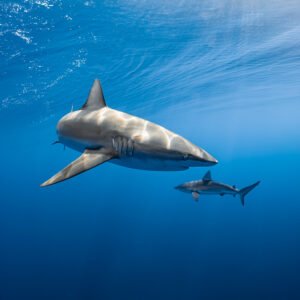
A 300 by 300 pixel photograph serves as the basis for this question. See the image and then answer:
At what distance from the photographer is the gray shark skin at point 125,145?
407 cm

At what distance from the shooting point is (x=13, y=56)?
43.2ft

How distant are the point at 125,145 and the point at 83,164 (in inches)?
30.1

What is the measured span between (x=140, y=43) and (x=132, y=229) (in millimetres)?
14019

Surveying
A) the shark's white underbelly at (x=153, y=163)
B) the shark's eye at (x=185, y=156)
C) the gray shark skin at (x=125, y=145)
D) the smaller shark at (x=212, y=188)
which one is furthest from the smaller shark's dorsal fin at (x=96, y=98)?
the smaller shark at (x=212, y=188)

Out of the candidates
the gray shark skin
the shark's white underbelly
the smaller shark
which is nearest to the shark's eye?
the gray shark skin

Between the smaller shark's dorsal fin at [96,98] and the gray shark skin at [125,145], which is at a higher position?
the smaller shark's dorsal fin at [96,98]

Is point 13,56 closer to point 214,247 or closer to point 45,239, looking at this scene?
point 45,239

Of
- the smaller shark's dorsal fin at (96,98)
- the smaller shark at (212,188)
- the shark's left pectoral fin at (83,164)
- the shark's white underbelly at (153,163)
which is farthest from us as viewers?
the smaller shark at (212,188)

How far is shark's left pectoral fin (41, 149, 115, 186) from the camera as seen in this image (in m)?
3.80

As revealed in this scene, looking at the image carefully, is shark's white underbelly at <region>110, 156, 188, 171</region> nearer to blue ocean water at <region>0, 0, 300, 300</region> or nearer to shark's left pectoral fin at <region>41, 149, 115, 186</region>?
shark's left pectoral fin at <region>41, 149, 115, 186</region>

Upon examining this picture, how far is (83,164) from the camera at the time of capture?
411 centimetres

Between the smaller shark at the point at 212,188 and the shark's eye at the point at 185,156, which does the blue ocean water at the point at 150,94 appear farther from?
the shark's eye at the point at 185,156

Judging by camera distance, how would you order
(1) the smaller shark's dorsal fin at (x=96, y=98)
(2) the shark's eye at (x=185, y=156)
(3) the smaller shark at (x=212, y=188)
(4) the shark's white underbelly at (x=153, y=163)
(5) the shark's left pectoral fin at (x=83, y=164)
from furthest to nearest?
(3) the smaller shark at (x=212, y=188), (1) the smaller shark's dorsal fin at (x=96, y=98), (4) the shark's white underbelly at (x=153, y=163), (2) the shark's eye at (x=185, y=156), (5) the shark's left pectoral fin at (x=83, y=164)

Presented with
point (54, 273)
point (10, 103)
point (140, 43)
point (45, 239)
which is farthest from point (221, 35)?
point (45, 239)
